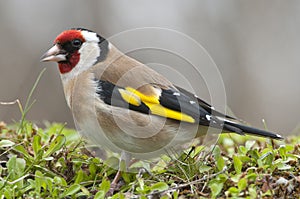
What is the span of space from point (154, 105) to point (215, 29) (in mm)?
9249

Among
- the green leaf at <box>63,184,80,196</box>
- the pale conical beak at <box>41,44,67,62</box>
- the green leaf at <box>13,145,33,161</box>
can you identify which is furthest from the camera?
the pale conical beak at <box>41,44,67,62</box>

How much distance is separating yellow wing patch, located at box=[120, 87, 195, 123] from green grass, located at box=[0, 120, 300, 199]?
0.89 ft

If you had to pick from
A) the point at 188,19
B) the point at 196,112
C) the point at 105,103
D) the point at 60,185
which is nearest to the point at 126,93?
the point at 105,103

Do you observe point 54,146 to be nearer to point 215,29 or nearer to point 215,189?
point 215,189

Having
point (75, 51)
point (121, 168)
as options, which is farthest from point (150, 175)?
point (75, 51)

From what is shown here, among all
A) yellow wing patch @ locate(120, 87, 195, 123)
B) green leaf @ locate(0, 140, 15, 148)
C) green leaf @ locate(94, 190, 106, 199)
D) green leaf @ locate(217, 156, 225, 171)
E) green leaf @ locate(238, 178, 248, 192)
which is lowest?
green leaf @ locate(94, 190, 106, 199)

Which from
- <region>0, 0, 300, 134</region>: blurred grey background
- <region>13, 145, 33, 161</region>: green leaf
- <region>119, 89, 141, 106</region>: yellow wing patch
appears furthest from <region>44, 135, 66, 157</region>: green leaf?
<region>0, 0, 300, 134</region>: blurred grey background

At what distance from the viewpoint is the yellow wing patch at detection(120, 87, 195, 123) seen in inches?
160

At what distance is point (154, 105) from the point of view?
413 cm

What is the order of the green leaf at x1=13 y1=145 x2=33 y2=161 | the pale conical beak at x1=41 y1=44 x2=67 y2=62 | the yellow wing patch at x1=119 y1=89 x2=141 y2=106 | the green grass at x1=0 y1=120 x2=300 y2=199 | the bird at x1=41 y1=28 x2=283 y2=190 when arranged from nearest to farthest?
the green grass at x1=0 y1=120 x2=300 y2=199
the green leaf at x1=13 y1=145 x2=33 y2=161
the bird at x1=41 y1=28 x2=283 y2=190
the yellow wing patch at x1=119 y1=89 x2=141 y2=106
the pale conical beak at x1=41 y1=44 x2=67 y2=62

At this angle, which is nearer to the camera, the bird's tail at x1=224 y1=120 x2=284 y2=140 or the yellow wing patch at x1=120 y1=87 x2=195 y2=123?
the bird's tail at x1=224 y1=120 x2=284 y2=140

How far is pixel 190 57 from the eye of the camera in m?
12.5

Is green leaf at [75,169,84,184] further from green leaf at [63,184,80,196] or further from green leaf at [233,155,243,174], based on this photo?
green leaf at [233,155,243,174]

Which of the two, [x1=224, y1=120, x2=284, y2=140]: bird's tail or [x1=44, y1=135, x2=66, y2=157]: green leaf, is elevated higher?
[x1=224, y1=120, x2=284, y2=140]: bird's tail
